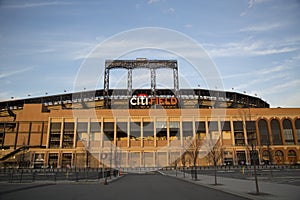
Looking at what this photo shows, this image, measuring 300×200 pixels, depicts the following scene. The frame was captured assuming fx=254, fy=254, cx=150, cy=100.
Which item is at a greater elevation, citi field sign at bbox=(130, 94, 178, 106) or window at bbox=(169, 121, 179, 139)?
citi field sign at bbox=(130, 94, 178, 106)

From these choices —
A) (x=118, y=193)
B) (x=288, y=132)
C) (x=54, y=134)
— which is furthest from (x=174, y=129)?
(x=118, y=193)

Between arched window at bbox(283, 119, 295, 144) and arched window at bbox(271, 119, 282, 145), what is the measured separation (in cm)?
200

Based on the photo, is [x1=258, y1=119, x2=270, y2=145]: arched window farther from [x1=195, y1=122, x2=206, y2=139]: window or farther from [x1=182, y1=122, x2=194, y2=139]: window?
[x1=182, y1=122, x2=194, y2=139]: window

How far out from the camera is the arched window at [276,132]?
78438mm

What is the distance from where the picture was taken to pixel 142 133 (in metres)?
78.4

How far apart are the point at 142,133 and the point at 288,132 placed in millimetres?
45972

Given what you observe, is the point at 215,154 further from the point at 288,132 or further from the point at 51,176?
the point at 288,132

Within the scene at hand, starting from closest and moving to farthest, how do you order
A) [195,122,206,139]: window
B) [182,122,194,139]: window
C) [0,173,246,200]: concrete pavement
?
1. [0,173,246,200]: concrete pavement
2. [182,122,194,139]: window
3. [195,122,206,139]: window

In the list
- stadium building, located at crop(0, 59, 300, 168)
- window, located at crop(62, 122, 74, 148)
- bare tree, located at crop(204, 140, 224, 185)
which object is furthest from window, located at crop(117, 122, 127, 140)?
bare tree, located at crop(204, 140, 224, 185)

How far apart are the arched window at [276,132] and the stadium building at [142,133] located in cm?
28

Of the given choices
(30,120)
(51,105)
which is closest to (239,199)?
(30,120)

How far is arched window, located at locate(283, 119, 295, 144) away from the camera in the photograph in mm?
78963

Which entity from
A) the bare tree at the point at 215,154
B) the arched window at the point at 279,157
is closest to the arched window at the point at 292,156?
the arched window at the point at 279,157

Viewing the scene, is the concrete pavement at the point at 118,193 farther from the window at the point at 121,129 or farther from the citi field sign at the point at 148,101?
the citi field sign at the point at 148,101
